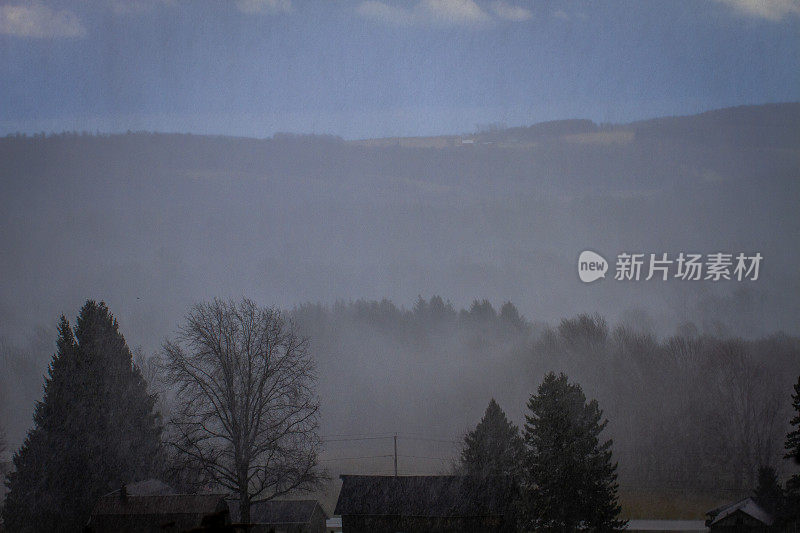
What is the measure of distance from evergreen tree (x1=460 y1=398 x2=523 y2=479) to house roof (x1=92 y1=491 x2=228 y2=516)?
10523mm

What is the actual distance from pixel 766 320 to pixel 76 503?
7446 centimetres

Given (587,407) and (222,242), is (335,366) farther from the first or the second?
(222,242)

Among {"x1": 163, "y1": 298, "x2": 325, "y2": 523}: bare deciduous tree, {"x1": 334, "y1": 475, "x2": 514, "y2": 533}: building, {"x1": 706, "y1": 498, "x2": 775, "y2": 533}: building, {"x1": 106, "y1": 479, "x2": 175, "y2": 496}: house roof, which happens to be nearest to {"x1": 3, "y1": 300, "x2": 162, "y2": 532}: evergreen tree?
{"x1": 106, "y1": 479, "x2": 175, "y2": 496}: house roof

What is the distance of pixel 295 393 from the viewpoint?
92.5 feet

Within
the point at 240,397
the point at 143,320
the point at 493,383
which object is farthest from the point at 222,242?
the point at 240,397

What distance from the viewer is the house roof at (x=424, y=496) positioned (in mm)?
26609

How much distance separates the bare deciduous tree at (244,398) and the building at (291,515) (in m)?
3.04

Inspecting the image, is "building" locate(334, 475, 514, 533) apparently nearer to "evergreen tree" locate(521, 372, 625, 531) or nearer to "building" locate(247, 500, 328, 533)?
"evergreen tree" locate(521, 372, 625, 531)

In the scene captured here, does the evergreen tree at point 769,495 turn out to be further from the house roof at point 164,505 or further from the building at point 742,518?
the house roof at point 164,505

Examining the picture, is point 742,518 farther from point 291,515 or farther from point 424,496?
point 291,515

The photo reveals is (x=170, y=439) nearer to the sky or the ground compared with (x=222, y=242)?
nearer to the ground

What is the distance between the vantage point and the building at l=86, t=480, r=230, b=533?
984 inches

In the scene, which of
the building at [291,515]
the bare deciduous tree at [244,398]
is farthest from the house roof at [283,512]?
the bare deciduous tree at [244,398]

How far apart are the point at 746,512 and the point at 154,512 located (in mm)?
24202
